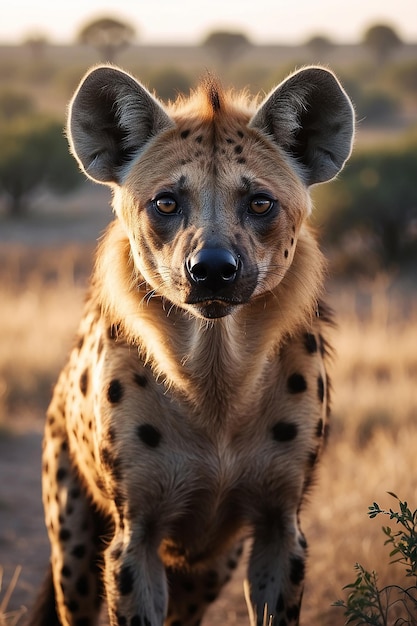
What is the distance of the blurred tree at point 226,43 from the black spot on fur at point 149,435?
4705 centimetres

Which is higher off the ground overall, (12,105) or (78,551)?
(12,105)

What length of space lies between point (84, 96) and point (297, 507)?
1.49 metres

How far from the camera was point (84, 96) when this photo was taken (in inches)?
127

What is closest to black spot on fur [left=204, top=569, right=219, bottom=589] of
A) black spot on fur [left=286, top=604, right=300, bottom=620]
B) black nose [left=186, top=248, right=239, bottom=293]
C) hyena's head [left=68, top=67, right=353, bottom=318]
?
black spot on fur [left=286, top=604, right=300, bottom=620]

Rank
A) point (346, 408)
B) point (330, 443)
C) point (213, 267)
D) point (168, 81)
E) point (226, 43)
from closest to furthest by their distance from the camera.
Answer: point (213, 267), point (330, 443), point (346, 408), point (168, 81), point (226, 43)

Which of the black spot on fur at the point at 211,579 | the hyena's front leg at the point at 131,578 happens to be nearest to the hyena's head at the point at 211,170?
the hyena's front leg at the point at 131,578

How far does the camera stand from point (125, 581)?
321cm

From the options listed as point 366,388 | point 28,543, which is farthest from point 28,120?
point 28,543

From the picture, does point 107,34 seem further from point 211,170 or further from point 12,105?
point 211,170

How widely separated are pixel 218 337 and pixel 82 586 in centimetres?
114

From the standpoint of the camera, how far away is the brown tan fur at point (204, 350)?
10.3ft

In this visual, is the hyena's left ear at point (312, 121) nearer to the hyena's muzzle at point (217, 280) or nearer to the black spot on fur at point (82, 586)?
the hyena's muzzle at point (217, 280)

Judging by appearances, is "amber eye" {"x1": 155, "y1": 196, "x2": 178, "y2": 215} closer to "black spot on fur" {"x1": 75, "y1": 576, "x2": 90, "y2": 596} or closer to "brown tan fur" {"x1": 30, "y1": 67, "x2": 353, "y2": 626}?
"brown tan fur" {"x1": 30, "y1": 67, "x2": 353, "y2": 626}

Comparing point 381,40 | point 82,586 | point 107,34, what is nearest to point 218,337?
point 82,586
